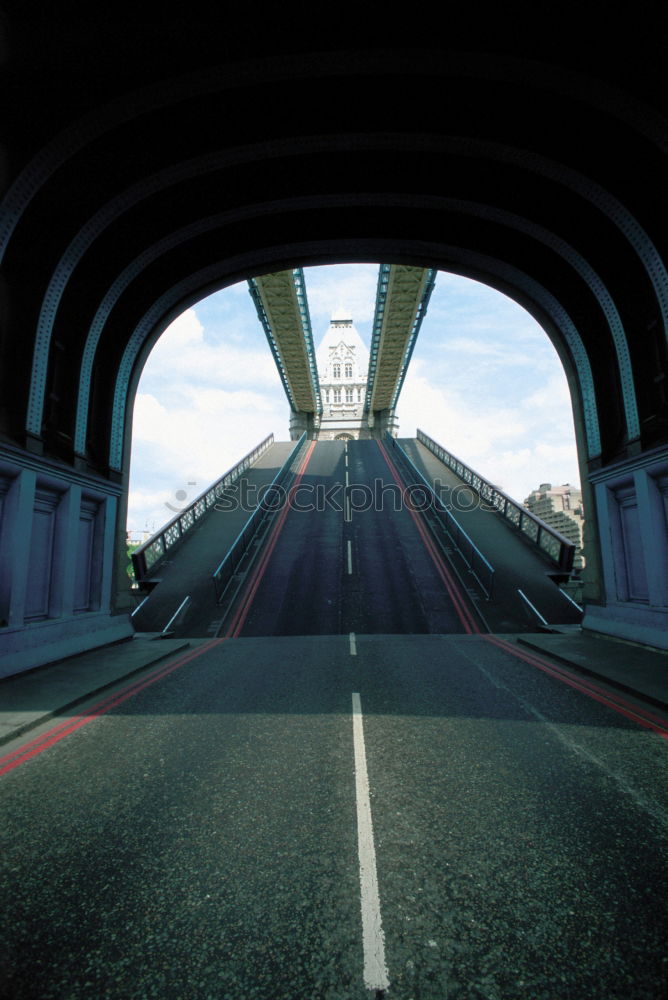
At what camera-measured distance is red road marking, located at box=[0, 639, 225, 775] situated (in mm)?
4789

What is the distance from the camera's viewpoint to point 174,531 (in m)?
20.5

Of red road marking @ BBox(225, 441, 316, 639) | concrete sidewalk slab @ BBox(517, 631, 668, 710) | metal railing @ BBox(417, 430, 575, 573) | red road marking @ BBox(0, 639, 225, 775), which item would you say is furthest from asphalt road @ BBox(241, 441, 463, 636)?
red road marking @ BBox(0, 639, 225, 775)

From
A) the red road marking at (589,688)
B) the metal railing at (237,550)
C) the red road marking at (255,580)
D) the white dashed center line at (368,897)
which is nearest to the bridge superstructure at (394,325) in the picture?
the red road marking at (255,580)

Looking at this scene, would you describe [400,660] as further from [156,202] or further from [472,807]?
A: [156,202]

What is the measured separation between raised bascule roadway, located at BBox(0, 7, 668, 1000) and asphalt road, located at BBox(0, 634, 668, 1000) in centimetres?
2

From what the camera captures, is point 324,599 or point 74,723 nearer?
point 74,723

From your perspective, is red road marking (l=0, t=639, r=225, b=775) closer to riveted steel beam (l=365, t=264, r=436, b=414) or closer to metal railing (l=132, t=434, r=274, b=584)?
metal railing (l=132, t=434, r=274, b=584)

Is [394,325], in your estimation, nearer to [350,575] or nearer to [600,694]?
[350,575]

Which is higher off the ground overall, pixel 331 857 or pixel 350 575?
pixel 350 575

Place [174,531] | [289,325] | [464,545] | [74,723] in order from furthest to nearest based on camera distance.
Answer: [289,325] < [174,531] < [464,545] < [74,723]

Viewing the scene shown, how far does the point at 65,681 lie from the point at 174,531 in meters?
13.3

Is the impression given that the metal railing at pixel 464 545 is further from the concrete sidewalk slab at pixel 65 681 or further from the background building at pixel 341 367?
the background building at pixel 341 367

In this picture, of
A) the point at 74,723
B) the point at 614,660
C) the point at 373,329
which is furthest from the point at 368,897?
the point at 373,329

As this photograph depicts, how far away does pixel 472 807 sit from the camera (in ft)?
12.0
